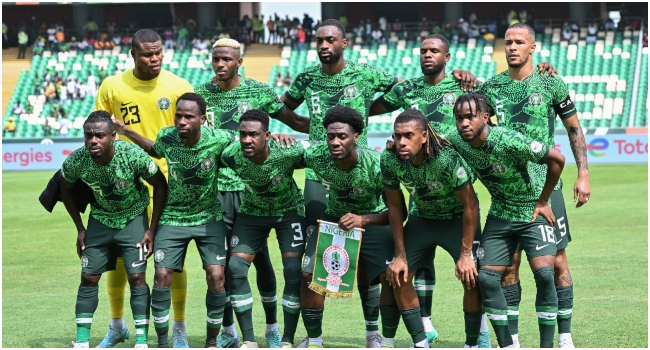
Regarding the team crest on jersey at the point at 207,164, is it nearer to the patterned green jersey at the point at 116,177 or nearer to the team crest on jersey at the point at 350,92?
the patterned green jersey at the point at 116,177

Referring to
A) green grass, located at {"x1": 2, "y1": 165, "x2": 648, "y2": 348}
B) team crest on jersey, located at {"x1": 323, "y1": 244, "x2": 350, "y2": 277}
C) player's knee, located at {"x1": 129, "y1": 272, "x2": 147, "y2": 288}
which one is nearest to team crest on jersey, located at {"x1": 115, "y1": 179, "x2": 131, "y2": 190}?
player's knee, located at {"x1": 129, "y1": 272, "x2": 147, "y2": 288}

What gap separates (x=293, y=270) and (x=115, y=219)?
1.54 meters

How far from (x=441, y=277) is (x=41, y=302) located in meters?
4.87

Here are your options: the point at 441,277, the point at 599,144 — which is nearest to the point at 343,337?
the point at 441,277

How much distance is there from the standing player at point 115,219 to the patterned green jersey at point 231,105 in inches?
27.6

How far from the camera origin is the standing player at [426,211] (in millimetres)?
7340

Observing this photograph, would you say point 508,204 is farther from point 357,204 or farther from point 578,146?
point 357,204

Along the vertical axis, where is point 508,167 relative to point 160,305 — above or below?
above

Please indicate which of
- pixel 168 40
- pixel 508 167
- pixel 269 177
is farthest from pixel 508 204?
pixel 168 40

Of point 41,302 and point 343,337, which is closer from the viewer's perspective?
point 343,337

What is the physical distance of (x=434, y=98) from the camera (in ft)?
27.6

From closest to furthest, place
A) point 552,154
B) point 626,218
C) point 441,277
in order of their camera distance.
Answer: point 552,154 < point 441,277 < point 626,218

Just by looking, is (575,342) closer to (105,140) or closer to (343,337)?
(343,337)

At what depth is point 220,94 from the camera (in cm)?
870
